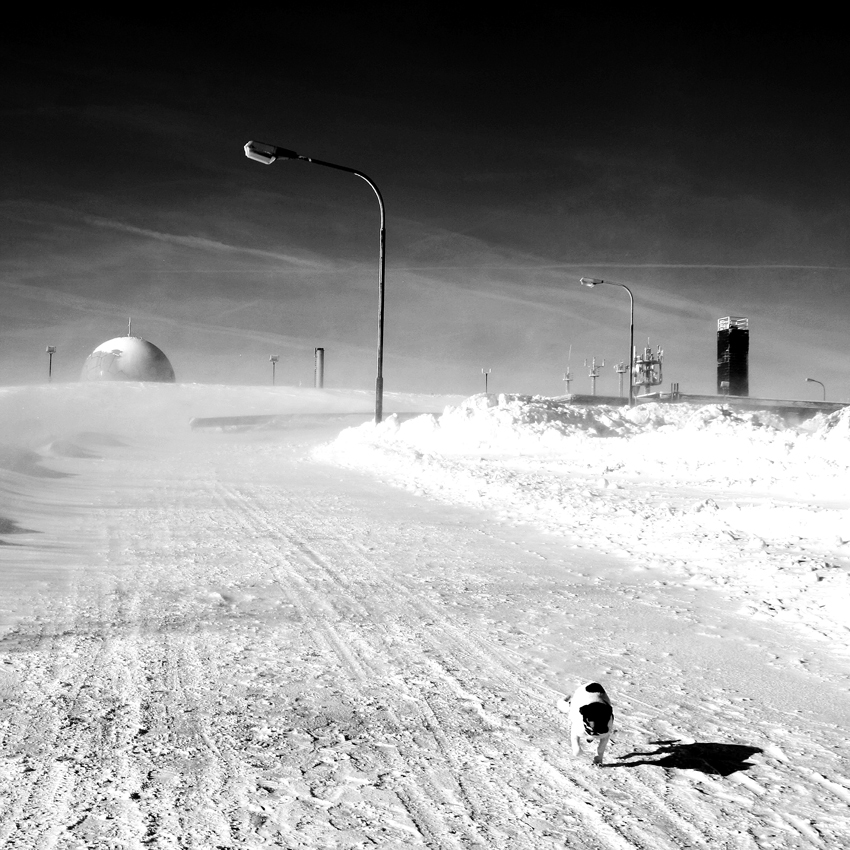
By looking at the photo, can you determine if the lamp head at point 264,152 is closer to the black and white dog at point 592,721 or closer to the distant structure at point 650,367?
the black and white dog at point 592,721

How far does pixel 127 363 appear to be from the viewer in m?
84.1

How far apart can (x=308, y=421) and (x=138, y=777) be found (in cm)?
4771

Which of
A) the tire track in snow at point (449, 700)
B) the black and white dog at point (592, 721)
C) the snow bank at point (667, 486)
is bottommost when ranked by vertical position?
the tire track in snow at point (449, 700)

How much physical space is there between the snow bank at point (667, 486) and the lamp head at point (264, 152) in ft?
24.2

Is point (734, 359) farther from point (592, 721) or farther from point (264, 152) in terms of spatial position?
point (592, 721)

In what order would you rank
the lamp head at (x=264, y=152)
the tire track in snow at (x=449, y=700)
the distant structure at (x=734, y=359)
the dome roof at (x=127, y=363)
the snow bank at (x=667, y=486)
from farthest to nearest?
1. the dome roof at (x=127, y=363)
2. the distant structure at (x=734, y=359)
3. the lamp head at (x=264, y=152)
4. the snow bank at (x=667, y=486)
5. the tire track in snow at (x=449, y=700)

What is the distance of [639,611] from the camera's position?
17.8 feet

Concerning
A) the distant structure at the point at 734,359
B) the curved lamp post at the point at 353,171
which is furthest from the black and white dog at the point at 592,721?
the distant structure at the point at 734,359

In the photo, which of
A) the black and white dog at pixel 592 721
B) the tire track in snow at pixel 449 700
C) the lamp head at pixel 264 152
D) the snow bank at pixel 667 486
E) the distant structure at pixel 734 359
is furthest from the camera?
the distant structure at pixel 734 359

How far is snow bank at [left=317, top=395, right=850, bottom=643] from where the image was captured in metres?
6.45

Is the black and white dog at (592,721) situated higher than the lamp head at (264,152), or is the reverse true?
the lamp head at (264,152)

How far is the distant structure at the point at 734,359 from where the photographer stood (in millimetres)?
65562

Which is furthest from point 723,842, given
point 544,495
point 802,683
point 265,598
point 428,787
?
point 544,495

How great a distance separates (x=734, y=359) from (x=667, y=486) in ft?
192
